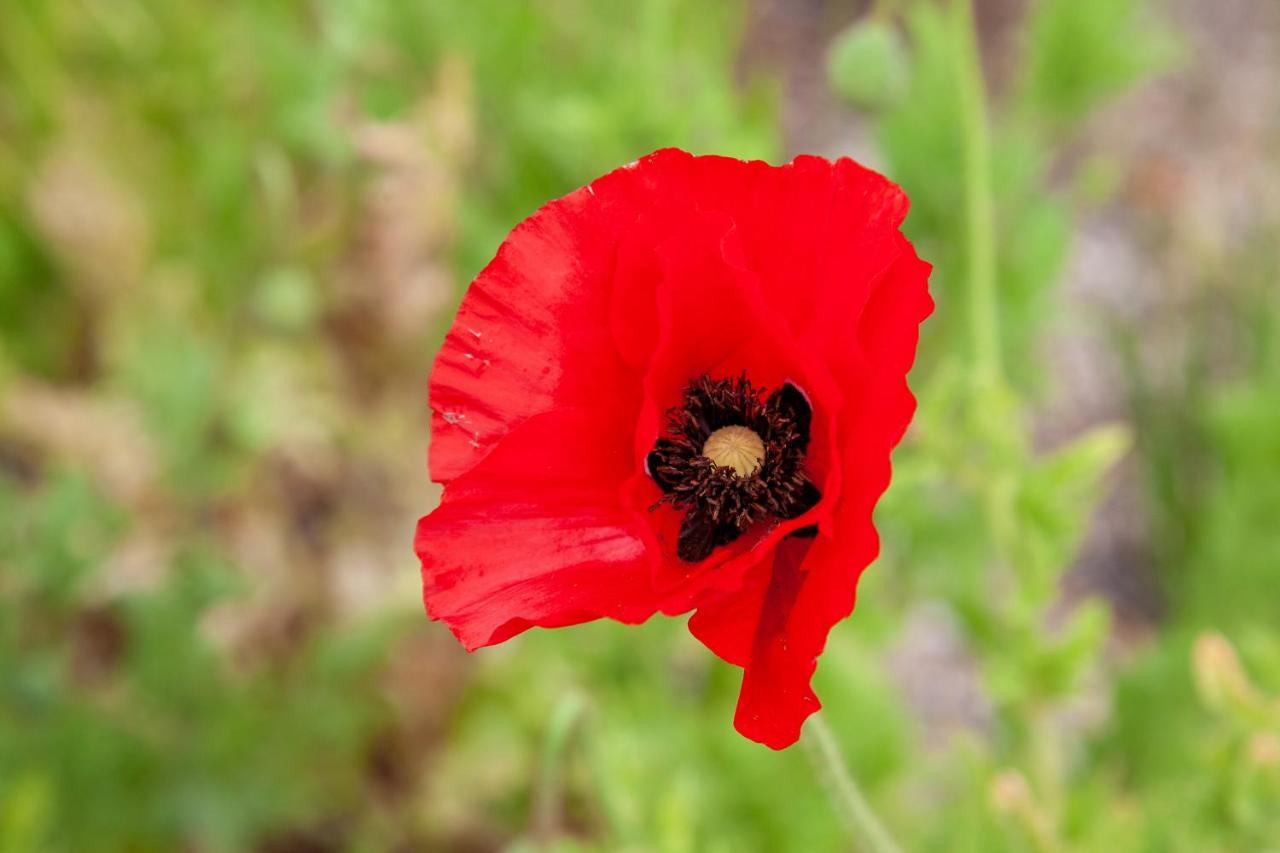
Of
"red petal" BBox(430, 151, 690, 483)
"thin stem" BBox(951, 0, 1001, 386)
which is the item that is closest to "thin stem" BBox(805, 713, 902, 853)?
"red petal" BBox(430, 151, 690, 483)

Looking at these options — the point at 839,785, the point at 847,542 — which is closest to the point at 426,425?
the point at 839,785

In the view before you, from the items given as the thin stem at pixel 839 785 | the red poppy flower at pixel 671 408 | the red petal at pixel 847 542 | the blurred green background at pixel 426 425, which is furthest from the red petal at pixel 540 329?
the blurred green background at pixel 426 425

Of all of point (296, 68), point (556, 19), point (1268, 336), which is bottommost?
point (1268, 336)

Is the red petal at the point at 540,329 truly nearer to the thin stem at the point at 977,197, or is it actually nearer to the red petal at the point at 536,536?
the red petal at the point at 536,536

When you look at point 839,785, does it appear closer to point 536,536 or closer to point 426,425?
point 536,536

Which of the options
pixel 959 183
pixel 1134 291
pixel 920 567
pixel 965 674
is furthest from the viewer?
pixel 1134 291

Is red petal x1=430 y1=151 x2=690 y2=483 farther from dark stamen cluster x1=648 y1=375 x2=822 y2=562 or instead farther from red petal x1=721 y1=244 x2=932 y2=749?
red petal x1=721 y1=244 x2=932 y2=749

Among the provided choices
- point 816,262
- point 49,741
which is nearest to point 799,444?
point 816,262

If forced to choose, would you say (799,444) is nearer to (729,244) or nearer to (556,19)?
(729,244)
